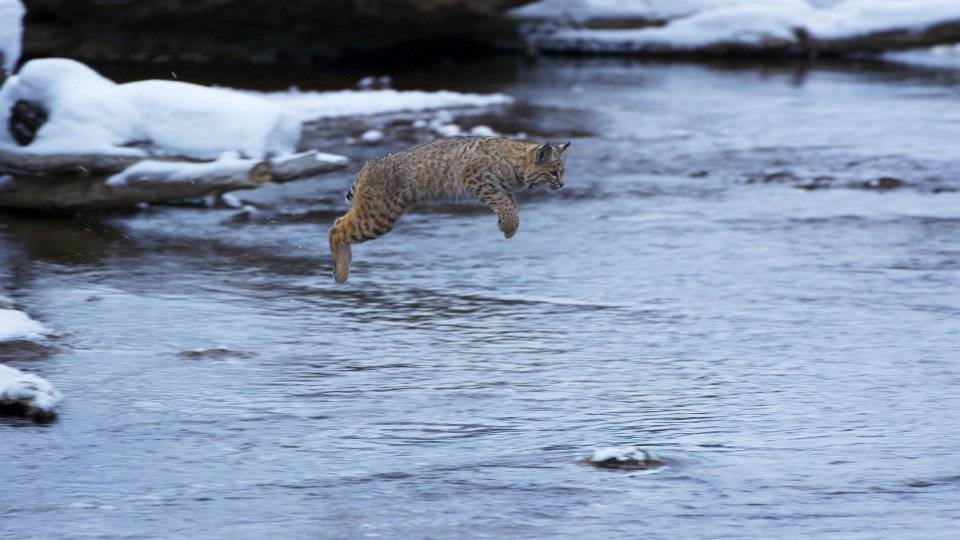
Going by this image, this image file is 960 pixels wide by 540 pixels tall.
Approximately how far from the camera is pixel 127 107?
37.4ft

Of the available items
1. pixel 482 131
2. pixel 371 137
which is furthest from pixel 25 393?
pixel 482 131

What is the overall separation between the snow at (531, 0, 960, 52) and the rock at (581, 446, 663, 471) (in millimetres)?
15778

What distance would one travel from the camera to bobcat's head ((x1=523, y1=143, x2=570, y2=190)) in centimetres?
850

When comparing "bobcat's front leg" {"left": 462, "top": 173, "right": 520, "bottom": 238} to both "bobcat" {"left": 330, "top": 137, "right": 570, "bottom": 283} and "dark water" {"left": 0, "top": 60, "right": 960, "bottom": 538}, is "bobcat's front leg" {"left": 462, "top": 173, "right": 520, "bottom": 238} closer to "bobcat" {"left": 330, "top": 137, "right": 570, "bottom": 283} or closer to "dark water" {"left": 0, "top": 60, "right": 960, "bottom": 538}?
"bobcat" {"left": 330, "top": 137, "right": 570, "bottom": 283}

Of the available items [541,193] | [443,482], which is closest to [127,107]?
[541,193]

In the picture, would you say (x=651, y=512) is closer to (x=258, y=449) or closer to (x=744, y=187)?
(x=258, y=449)

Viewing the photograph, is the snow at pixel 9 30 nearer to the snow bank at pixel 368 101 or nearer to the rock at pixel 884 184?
the snow bank at pixel 368 101

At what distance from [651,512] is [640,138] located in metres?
9.51

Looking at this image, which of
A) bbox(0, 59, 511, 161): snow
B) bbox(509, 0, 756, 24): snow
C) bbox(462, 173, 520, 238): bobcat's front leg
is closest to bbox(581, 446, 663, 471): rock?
bbox(462, 173, 520, 238): bobcat's front leg

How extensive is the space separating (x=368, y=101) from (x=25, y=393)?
9.89 m

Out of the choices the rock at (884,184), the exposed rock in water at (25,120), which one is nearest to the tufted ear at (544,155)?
the exposed rock in water at (25,120)

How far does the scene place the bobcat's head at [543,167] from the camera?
8500 millimetres

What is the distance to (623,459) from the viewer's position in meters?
6.50

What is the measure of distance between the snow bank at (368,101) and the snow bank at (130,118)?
425cm
